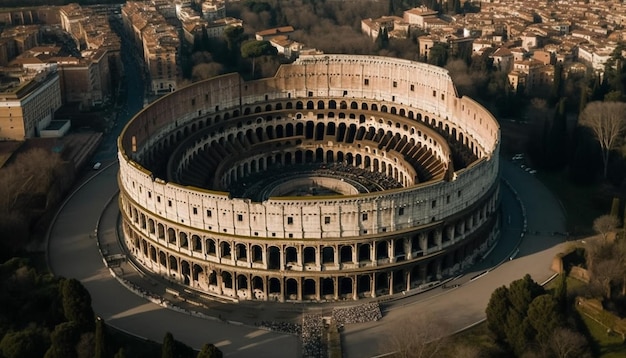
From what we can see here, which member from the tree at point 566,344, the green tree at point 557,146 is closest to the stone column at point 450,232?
the tree at point 566,344

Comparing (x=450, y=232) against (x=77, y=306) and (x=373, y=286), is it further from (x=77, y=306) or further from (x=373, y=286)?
(x=77, y=306)

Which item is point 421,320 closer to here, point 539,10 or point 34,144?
point 34,144

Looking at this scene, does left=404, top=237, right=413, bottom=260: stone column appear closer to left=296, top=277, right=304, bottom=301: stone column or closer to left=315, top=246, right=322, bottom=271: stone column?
left=315, top=246, right=322, bottom=271: stone column

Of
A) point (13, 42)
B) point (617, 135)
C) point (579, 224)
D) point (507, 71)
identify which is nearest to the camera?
point (579, 224)

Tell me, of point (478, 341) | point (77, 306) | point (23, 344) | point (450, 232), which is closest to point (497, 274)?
point (450, 232)

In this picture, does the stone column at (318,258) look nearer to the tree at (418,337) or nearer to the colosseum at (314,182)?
the colosseum at (314,182)

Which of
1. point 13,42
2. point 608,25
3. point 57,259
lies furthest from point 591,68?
point 13,42

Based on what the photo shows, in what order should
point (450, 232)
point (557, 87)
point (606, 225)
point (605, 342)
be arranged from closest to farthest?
point (605, 342) < point (450, 232) < point (606, 225) < point (557, 87)
